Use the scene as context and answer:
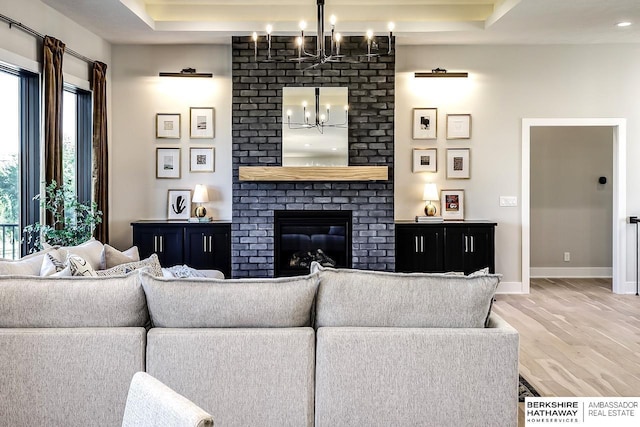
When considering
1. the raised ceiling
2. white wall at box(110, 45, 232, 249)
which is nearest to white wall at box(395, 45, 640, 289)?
the raised ceiling

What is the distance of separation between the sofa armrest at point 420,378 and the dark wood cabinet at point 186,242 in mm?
4351

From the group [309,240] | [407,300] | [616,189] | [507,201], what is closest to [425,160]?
[507,201]

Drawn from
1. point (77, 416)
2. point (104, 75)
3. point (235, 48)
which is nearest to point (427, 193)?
point (235, 48)

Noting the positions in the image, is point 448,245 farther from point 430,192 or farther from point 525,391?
point 525,391

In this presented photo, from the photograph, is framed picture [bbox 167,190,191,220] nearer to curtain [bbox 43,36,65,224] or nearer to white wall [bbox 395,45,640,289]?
curtain [bbox 43,36,65,224]

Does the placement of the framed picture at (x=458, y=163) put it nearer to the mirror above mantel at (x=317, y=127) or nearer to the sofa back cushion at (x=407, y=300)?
the mirror above mantel at (x=317, y=127)

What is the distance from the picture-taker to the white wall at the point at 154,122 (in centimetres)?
694

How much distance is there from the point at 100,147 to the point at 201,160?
3.80 feet

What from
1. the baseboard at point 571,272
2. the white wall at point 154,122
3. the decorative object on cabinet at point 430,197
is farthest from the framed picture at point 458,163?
the white wall at point 154,122

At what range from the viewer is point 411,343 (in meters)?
2.41

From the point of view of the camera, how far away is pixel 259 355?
95.0 inches

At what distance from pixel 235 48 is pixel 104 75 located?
1.51 meters

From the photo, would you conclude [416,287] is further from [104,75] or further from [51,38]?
[104,75]

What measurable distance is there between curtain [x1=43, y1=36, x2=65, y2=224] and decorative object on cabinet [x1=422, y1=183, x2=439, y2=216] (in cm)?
394
